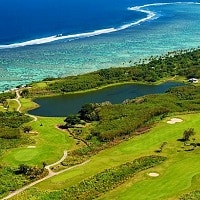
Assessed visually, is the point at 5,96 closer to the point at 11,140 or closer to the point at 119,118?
the point at 11,140

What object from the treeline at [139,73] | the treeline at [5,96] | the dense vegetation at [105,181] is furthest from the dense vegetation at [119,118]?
the treeline at [5,96]

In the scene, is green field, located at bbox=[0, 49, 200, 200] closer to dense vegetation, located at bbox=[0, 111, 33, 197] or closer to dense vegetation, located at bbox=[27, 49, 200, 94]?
dense vegetation, located at bbox=[0, 111, 33, 197]

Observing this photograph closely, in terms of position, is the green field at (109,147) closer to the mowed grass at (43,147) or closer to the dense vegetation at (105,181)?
the mowed grass at (43,147)

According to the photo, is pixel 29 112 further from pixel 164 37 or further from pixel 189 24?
pixel 189 24

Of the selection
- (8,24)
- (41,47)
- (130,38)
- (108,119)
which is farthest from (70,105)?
(8,24)

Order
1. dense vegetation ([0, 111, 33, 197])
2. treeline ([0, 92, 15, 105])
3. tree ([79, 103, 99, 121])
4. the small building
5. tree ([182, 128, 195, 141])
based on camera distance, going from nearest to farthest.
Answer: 1. dense vegetation ([0, 111, 33, 197])
2. tree ([182, 128, 195, 141])
3. tree ([79, 103, 99, 121])
4. treeline ([0, 92, 15, 105])
5. the small building

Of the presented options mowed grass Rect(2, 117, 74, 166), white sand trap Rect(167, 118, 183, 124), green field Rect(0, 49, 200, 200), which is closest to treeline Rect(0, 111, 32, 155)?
green field Rect(0, 49, 200, 200)
